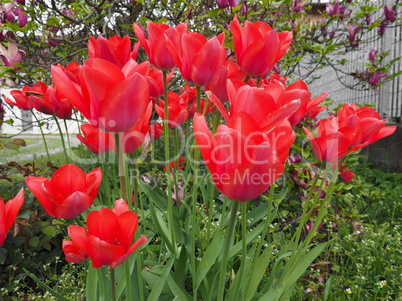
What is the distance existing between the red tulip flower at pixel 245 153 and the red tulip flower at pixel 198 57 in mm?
A: 254

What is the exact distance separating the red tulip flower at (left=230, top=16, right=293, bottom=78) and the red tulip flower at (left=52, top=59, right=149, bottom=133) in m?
0.33

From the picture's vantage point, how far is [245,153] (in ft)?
1.44

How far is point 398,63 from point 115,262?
4639 millimetres

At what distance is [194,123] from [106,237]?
28 cm

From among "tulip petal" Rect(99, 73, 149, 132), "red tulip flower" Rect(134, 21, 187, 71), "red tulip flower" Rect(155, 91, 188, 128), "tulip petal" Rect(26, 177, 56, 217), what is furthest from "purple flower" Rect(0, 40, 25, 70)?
"tulip petal" Rect(99, 73, 149, 132)

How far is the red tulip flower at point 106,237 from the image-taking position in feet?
1.67

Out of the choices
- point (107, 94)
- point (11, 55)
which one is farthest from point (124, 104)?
point (11, 55)

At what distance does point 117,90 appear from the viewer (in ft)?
1.59

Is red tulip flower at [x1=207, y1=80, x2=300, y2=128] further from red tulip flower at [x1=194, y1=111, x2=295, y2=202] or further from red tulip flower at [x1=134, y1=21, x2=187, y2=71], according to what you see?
red tulip flower at [x1=134, y1=21, x2=187, y2=71]

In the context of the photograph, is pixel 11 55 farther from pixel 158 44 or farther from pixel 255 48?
pixel 255 48

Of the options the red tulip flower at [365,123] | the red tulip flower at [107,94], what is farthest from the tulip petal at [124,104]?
the red tulip flower at [365,123]

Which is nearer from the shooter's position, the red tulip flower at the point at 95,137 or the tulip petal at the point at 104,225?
the tulip petal at the point at 104,225

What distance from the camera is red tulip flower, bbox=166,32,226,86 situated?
0.67 m

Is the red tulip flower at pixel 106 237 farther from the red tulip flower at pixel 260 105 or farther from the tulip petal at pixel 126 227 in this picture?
the red tulip flower at pixel 260 105
